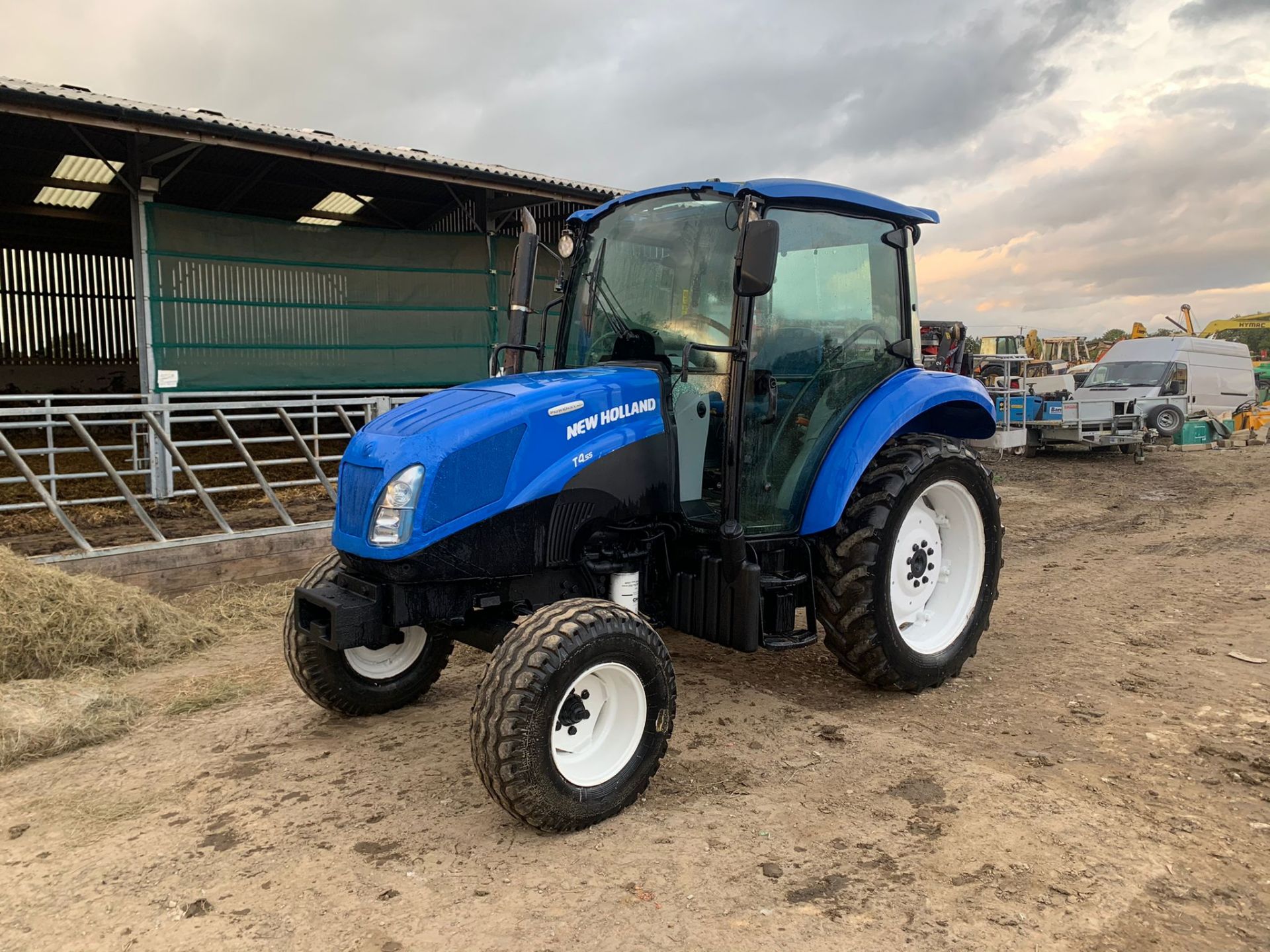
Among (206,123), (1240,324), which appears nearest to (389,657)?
(206,123)

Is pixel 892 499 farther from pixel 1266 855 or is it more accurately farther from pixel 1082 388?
pixel 1082 388

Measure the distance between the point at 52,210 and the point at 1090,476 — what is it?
15386 millimetres

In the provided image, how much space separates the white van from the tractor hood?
44.1ft

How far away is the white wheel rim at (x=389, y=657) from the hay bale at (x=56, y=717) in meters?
1.04

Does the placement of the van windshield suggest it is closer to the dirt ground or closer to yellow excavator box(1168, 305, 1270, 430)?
yellow excavator box(1168, 305, 1270, 430)

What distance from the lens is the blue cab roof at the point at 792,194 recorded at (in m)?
3.60

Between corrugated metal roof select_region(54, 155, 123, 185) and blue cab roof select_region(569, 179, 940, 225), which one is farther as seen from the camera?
corrugated metal roof select_region(54, 155, 123, 185)

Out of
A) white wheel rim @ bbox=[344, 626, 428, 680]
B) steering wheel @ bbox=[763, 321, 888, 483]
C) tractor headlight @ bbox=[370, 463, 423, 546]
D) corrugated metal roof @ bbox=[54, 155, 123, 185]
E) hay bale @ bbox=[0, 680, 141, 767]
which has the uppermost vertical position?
corrugated metal roof @ bbox=[54, 155, 123, 185]

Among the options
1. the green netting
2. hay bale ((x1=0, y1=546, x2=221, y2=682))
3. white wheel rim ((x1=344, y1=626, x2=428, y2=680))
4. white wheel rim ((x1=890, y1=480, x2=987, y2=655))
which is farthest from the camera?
the green netting

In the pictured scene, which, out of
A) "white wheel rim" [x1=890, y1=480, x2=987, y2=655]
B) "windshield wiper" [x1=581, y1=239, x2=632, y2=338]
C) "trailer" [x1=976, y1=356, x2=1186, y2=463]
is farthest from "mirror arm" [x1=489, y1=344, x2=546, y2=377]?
"trailer" [x1=976, y1=356, x2=1186, y2=463]

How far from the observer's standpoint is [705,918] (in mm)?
2471

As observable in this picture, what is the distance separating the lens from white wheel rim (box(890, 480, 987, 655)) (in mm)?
4277

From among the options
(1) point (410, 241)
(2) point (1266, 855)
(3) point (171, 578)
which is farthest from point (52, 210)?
(2) point (1266, 855)

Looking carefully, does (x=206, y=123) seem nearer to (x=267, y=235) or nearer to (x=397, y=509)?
(x=267, y=235)
